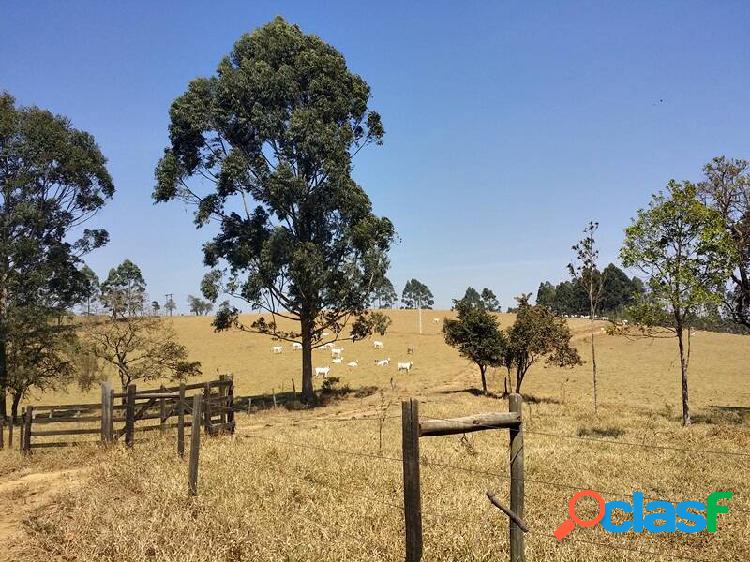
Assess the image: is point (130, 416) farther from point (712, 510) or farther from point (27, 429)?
point (712, 510)

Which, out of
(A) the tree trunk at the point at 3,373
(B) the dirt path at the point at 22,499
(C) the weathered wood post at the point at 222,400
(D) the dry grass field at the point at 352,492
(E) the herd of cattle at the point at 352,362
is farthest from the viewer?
(E) the herd of cattle at the point at 352,362

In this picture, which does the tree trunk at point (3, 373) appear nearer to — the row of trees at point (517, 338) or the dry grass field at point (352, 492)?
the dry grass field at point (352, 492)

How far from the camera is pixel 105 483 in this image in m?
10.4

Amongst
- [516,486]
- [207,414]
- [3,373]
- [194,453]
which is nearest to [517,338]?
[207,414]

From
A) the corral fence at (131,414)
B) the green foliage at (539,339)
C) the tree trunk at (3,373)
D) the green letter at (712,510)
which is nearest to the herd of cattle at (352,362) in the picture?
the green foliage at (539,339)

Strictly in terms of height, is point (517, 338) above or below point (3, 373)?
above

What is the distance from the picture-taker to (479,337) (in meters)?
34.1

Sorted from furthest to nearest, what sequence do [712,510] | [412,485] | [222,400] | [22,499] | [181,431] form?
[222,400], [181,431], [22,499], [712,510], [412,485]

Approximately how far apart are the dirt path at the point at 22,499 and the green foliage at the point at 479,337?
25109 millimetres

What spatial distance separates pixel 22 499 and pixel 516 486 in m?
10.7

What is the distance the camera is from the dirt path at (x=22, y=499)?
8070 millimetres

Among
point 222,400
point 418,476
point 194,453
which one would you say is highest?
point 418,476

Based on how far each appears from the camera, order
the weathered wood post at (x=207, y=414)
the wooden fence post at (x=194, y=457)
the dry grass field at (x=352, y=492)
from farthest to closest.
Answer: the weathered wood post at (x=207, y=414) → the wooden fence post at (x=194, y=457) → the dry grass field at (x=352, y=492)

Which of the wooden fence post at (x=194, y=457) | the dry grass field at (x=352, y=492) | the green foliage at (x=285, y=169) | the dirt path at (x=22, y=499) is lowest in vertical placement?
the dirt path at (x=22, y=499)
